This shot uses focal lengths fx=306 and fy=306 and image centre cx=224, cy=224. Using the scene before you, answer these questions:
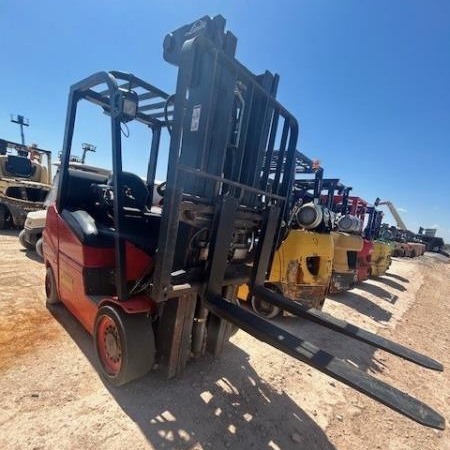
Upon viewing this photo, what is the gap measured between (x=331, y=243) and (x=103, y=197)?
392cm

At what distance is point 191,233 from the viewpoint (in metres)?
2.64

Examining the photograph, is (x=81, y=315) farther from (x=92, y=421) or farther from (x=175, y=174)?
(x=175, y=174)

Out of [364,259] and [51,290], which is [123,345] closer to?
[51,290]

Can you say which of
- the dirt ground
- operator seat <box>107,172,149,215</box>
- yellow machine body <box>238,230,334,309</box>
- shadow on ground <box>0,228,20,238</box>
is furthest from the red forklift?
shadow on ground <box>0,228,20,238</box>

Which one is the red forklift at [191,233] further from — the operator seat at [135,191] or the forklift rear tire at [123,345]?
the operator seat at [135,191]

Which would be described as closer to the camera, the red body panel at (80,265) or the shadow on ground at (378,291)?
the red body panel at (80,265)

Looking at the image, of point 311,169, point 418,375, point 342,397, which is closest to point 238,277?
point 342,397

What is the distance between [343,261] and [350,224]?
1.37 m

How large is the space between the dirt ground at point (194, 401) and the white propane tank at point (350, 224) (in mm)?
4543

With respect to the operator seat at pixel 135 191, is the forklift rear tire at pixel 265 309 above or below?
below

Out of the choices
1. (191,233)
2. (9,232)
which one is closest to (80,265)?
(191,233)

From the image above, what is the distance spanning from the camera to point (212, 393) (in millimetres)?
2871

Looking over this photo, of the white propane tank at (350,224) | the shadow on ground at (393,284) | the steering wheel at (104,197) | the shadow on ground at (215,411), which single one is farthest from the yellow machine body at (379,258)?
the steering wheel at (104,197)

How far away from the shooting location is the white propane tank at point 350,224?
27.5 feet
